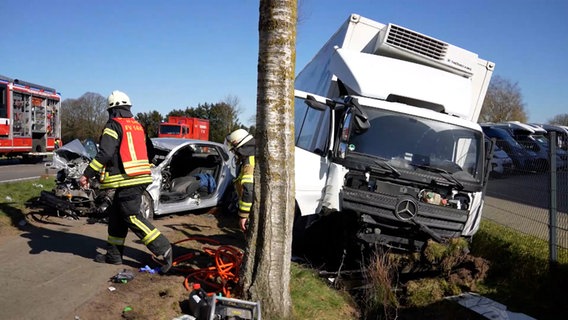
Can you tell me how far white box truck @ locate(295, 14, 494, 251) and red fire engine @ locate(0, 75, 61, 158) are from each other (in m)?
14.1

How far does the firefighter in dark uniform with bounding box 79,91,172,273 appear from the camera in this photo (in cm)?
451

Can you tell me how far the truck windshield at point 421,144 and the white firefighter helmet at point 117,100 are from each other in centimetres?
260

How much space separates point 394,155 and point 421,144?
0.39 meters

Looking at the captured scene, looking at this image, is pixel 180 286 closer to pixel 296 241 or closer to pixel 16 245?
pixel 296 241

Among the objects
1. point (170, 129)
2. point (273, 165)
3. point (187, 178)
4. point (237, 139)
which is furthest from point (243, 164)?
point (170, 129)

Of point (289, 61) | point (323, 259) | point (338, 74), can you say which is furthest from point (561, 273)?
point (289, 61)

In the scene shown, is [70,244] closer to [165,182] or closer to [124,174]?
[124,174]

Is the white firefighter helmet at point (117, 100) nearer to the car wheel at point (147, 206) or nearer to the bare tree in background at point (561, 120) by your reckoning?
the car wheel at point (147, 206)

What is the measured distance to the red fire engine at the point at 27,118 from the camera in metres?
15.6

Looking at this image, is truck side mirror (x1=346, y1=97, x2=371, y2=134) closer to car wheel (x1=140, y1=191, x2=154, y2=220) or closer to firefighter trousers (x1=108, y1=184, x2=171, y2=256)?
firefighter trousers (x1=108, y1=184, x2=171, y2=256)

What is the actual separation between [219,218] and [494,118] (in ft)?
146

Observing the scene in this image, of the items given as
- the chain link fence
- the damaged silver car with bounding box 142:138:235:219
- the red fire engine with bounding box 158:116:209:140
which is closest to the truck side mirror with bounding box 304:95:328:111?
the chain link fence

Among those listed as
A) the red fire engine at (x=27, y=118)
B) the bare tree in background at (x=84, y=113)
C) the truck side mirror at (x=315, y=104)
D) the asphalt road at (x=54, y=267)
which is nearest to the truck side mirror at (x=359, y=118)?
the truck side mirror at (x=315, y=104)

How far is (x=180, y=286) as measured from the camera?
13.8ft
